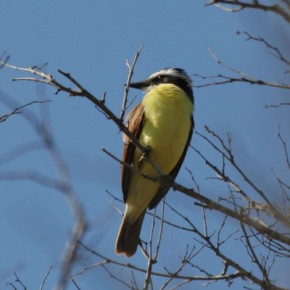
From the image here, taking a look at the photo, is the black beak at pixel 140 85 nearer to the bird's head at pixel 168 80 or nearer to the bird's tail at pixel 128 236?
the bird's head at pixel 168 80

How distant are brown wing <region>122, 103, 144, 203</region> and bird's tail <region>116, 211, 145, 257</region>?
0.28m

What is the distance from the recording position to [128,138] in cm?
688

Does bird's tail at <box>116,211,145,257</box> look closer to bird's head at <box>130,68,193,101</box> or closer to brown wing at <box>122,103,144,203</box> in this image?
A: brown wing at <box>122,103,144,203</box>

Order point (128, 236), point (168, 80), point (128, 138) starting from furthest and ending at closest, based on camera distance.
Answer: point (168, 80) → point (128, 236) → point (128, 138)

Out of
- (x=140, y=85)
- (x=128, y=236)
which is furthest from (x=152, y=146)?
(x=140, y=85)

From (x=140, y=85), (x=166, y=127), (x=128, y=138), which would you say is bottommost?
(x=128, y=138)

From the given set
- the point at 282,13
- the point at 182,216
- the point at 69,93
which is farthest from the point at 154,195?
the point at 282,13

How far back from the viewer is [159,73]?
26.3 feet

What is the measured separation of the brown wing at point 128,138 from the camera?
695 cm

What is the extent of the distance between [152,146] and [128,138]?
25 centimetres

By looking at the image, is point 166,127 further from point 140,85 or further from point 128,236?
point 128,236

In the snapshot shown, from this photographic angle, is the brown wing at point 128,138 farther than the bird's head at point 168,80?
No

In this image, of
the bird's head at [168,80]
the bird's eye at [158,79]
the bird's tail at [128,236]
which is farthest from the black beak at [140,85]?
the bird's tail at [128,236]

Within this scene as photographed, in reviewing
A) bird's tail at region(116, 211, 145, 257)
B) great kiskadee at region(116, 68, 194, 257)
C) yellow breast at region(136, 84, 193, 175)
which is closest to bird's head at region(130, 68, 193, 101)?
great kiskadee at region(116, 68, 194, 257)
